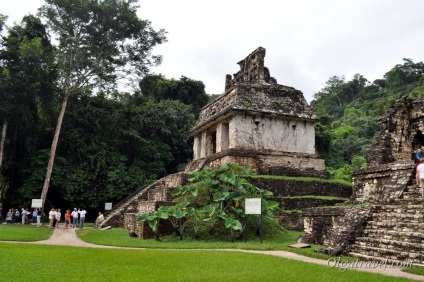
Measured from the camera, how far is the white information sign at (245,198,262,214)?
463 inches

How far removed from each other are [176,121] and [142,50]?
6474 millimetres

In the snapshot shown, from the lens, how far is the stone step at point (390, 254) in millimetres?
7395

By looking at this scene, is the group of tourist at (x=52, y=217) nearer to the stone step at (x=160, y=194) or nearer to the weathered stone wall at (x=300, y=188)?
the stone step at (x=160, y=194)

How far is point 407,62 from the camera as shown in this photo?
56656mm

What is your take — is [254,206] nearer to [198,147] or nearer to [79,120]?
[198,147]

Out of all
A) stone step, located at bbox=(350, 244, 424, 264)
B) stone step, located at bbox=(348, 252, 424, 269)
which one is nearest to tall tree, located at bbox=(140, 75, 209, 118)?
stone step, located at bbox=(350, 244, 424, 264)

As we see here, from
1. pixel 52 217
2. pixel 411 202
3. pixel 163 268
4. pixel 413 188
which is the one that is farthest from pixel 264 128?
pixel 163 268

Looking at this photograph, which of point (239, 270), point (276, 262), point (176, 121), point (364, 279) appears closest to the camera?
point (364, 279)

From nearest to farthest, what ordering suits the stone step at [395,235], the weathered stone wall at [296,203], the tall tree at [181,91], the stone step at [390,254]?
the stone step at [390,254], the stone step at [395,235], the weathered stone wall at [296,203], the tall tree at [181,91]

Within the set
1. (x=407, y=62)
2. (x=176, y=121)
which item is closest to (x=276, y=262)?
(x=176, y=121)

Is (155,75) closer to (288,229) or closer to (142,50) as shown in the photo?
(142,50)

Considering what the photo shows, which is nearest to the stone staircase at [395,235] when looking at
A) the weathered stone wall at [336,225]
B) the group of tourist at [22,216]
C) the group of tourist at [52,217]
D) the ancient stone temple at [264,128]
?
the weathered stone wall at [336,225]

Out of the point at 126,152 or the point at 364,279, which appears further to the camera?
the point at 126,152

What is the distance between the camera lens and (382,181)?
1220 cm
